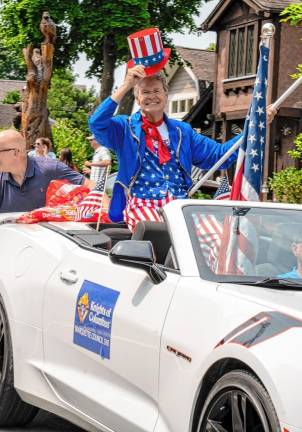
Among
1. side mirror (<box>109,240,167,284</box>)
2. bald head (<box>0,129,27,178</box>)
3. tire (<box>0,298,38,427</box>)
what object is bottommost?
tire (<box>0,298,38,427</box>)

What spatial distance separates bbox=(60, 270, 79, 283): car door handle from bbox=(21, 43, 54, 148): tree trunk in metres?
24.1

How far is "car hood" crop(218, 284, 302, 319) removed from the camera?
170 inches

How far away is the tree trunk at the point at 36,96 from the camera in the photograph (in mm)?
30109

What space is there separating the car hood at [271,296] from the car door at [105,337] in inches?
13.5

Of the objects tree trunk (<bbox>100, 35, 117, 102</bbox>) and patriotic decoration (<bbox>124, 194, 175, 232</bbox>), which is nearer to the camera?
patriotic decoration (<bbox>124, 194, 175, 232</bbox>)

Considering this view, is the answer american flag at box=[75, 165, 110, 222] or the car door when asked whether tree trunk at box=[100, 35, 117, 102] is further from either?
the car door

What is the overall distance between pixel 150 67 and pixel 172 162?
63 centimetres

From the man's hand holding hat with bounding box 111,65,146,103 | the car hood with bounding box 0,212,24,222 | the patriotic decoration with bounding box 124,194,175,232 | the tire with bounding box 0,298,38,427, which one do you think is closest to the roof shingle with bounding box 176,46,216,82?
the man's hand holding hat with bounding box 111,65,146,103

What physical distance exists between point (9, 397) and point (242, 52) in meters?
40.2

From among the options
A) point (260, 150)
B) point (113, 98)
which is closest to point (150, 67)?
point (113, 98)

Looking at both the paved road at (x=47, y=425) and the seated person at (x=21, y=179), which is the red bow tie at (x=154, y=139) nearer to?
the seated person at (x=21, y=179)

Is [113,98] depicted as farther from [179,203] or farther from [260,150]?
[179,203]

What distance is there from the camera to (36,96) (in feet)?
99.9

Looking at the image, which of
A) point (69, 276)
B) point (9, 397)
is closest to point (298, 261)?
point (69, 276)
